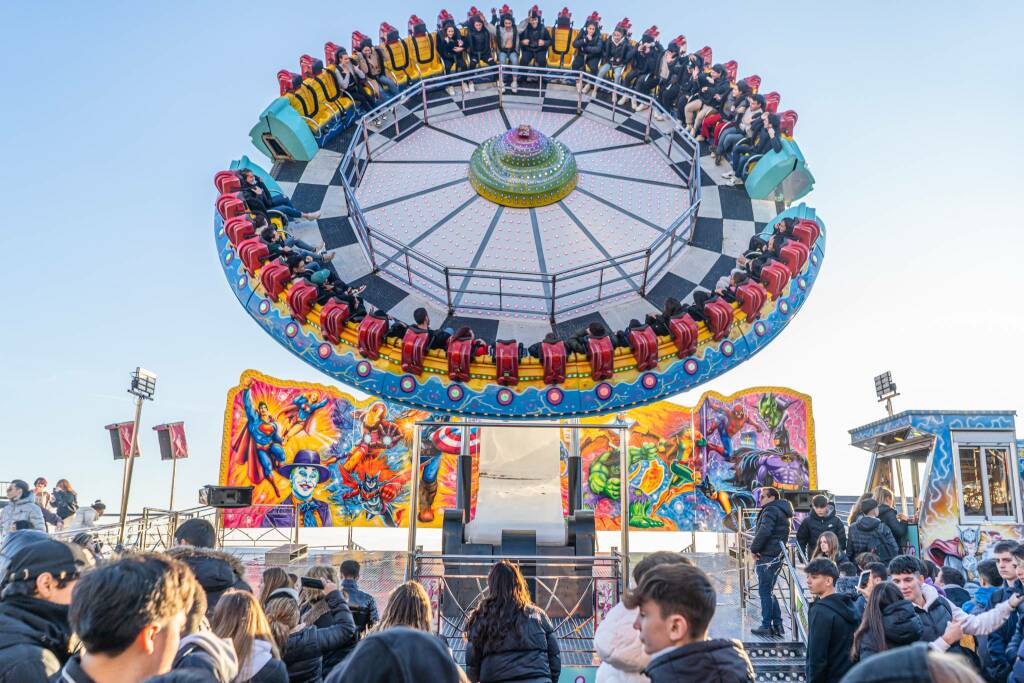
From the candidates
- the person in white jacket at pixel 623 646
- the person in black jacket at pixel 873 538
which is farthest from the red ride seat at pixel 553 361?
the person in white jacket at pixel 623 646

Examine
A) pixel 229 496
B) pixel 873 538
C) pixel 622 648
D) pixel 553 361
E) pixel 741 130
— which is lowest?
pixel 622 648

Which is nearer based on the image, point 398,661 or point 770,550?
point 398,661

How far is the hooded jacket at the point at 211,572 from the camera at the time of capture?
4.06m

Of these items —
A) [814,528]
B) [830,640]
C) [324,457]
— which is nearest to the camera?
[830,640]

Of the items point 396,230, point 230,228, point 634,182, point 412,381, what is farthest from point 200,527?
point 634,182

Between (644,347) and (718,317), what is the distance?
3.15 feet

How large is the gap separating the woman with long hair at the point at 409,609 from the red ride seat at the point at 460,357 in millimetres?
5192

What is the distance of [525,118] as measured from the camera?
1392 cm

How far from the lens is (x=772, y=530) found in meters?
8.77

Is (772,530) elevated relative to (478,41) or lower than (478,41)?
lower

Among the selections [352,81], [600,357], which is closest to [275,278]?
[600,357]

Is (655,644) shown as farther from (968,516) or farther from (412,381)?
(968,516)

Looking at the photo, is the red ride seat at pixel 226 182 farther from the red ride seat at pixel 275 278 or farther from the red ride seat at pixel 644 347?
the red ride seat at pixel 644 347

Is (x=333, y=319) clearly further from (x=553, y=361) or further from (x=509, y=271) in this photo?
(x=553, y=361)
